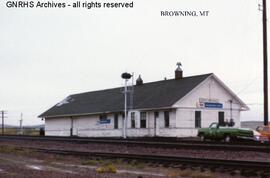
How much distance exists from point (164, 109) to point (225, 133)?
9056 mm

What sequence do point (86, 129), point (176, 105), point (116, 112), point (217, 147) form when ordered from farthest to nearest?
point (86, 129) → point (116, 112) → point (176, 105) → point (217, 147)

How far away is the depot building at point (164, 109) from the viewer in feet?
130

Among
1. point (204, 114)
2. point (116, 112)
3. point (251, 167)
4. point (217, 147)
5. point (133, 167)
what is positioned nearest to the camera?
point (251, 167)

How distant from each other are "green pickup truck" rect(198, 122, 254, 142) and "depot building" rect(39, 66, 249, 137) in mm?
5724

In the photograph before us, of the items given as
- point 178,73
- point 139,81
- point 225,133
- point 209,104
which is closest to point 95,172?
point 225,133

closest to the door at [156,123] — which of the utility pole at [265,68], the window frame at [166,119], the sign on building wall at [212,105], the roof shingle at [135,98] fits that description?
the roof shingle at [135,98]

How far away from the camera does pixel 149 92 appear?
4553cm

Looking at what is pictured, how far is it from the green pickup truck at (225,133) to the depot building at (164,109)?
Result: 5.72m

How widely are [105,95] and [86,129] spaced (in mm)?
5120

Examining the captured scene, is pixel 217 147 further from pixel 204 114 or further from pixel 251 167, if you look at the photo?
pixel 204 114

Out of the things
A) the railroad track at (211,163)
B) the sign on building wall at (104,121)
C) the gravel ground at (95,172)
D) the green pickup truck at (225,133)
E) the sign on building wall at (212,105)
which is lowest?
the gravel ground at (95,172)

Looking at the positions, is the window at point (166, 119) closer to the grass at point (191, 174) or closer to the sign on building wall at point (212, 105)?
the sign on building wall at point (212, 105)

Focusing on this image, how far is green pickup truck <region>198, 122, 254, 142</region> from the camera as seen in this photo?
30703 millimetres

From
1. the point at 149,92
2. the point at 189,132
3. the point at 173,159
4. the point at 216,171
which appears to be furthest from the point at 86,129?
the point at 216,171
